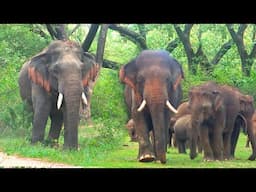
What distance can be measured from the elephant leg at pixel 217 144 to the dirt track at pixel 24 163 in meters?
3.82

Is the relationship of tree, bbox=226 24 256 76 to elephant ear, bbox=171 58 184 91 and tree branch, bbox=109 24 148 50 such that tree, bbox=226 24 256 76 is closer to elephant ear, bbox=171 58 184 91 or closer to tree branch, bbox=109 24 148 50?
tree branch, bbox=109 24 148 50

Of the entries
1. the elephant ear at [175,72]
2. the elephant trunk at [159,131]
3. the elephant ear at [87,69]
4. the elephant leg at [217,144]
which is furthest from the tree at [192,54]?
the elephant trunk at [159,131]

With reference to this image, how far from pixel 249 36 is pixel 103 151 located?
1075 inches

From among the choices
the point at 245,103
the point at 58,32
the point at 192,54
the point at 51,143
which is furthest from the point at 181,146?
the point at 192,54

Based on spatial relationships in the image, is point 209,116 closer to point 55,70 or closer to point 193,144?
point 193,144

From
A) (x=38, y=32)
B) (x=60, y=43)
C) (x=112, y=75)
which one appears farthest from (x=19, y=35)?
(x=60, y=43)

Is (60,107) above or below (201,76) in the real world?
below

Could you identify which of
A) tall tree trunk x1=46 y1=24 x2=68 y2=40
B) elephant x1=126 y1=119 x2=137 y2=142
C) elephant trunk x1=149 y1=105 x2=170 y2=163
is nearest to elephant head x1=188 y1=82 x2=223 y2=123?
elephant trunk x1=149 y1=105 x2=170 y2=163

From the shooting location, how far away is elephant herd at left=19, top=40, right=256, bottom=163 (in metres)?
13.4

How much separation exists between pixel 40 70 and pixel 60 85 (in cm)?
106

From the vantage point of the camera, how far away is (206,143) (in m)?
14.2

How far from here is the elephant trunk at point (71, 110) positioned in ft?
47.5

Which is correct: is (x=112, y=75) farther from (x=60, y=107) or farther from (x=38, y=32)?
(x=60, y=107)

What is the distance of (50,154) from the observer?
13172mm
